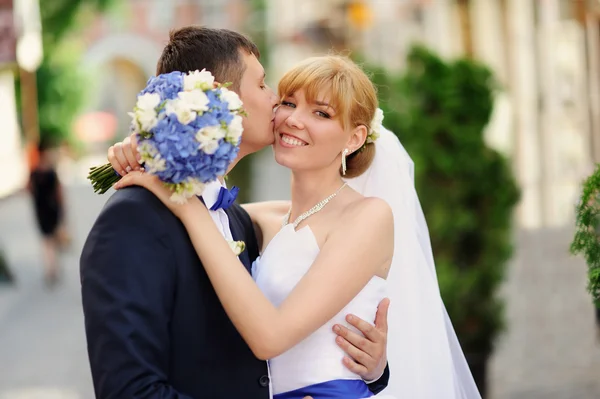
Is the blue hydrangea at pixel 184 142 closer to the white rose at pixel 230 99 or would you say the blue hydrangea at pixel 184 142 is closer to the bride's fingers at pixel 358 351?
the white rose at pixel 230 99

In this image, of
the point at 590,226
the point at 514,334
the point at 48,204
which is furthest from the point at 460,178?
the point at 48,204

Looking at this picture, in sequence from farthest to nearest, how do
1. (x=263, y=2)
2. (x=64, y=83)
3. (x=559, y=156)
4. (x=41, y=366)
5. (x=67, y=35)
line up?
(x=263, y=2) < (x=64, y=83) < (x=67, y=35) < (x=559, y=156) < (x=41, y=366)

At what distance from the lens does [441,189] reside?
6.68 meters

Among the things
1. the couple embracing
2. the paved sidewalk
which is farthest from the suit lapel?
the paved sidewalk

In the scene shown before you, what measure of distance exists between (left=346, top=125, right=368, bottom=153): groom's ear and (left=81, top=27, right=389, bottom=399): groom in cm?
47

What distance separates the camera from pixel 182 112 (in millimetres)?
2332

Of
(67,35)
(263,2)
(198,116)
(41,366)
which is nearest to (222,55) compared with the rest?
(198,116)

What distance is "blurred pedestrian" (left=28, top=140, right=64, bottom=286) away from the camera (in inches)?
517

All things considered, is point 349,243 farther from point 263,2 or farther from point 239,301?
point 263,2

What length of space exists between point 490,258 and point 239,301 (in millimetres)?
4485

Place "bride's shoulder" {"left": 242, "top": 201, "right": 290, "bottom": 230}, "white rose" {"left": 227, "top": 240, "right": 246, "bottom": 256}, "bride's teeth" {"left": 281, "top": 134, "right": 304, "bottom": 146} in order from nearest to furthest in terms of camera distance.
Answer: "white rose" {"left": 227, "top": 240, "right": 246, "bottom": 256} < "bride's teeth" {"left": 281, "top": 134, "right": 304, "bottom": 146} < "bride's shoulder" {"left": 242, "top": 201, "right": 290, "bottom": 230}

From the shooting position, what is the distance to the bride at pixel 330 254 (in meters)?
2.56

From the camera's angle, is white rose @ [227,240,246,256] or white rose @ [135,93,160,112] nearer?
white rose @ [135,93,160,112]

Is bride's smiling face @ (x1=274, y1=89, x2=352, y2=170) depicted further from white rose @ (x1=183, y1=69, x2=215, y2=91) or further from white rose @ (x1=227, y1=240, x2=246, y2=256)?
white rose @ (x1=183, y1=69, x2=215, y2=91)
